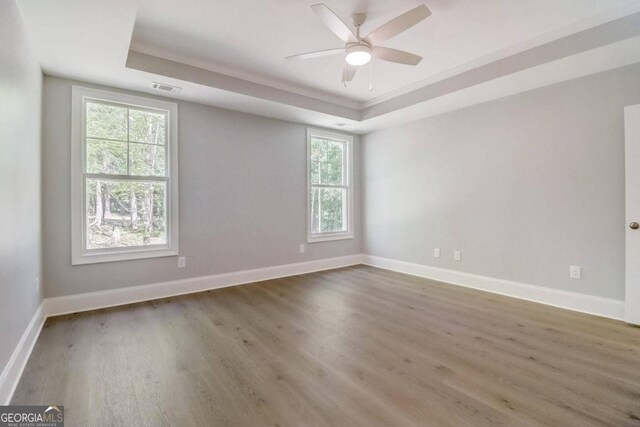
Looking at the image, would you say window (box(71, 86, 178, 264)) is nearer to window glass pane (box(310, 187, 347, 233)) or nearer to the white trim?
window glass pane (box(310, 187, 347, 233))

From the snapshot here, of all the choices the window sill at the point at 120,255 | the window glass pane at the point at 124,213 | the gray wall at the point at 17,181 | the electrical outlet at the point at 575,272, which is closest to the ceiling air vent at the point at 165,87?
the gray wall at the point at 17,181

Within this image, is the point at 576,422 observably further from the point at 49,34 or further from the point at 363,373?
the point at 49,34

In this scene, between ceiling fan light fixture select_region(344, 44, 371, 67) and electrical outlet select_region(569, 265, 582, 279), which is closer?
ceiling fan light fixture select_region(344, 44, 371, 67)

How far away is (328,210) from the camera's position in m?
5.30

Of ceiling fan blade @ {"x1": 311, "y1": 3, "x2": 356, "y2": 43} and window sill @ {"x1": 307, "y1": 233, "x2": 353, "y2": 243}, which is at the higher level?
ceiling fan blade @ {"x1": 311, "y1": 3, "x2": 356, "y2": 43}

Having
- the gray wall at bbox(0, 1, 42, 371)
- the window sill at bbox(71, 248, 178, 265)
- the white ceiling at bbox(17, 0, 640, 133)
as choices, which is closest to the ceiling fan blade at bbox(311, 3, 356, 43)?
the white ceiling at bbox(17, 0, 640, 133)

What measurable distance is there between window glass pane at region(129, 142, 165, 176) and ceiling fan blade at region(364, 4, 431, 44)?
274cm

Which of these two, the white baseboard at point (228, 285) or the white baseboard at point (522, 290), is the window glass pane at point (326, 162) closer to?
the white baseboard at point (228, 285)

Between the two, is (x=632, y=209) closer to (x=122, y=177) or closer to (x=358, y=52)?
(x=358, y=52)

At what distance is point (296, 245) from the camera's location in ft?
15.8

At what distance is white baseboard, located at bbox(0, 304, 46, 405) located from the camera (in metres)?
1.63

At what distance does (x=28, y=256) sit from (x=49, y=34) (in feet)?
5.73

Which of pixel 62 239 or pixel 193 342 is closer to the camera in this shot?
pixel 193 342

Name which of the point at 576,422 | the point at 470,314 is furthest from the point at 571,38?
the point at 576,422
